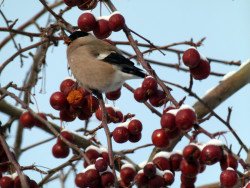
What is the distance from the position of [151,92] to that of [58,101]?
663 millimetres

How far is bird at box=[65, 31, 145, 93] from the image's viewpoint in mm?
2820

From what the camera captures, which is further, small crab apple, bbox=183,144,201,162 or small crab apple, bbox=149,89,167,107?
small crab apple, bbox=149,89,167,107

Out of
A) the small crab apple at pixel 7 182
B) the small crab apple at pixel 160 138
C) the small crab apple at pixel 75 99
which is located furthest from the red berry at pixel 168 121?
the small crab apple at pixel 7 182

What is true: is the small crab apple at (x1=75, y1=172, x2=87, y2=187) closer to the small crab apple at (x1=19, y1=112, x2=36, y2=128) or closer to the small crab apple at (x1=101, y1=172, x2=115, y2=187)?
the small crab apple at (x1=101, y1=172, x2=115, y2=187)

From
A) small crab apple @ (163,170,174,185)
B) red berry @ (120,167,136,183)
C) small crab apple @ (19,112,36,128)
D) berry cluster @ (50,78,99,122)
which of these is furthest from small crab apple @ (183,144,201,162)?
small crab apple @ (19,112,36,128)

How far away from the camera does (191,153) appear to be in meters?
1.57

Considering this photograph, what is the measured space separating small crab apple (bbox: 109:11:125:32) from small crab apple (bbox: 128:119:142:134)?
1.75 feet

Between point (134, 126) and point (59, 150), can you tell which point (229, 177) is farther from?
point (59, 150)

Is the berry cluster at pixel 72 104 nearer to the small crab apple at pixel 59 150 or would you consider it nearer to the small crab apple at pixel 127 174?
A: the small crab apple at pixel 59 150

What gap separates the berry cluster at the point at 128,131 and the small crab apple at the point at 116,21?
0.53 metres

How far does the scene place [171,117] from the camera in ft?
5.36

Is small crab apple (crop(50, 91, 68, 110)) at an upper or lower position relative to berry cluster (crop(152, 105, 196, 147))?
upper

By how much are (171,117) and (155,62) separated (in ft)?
5.60

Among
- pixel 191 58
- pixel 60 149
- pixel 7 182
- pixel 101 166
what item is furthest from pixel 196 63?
pixel 7 182
